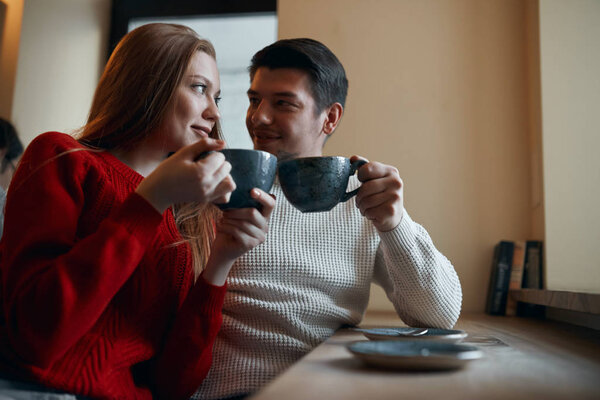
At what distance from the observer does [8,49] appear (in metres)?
2.69

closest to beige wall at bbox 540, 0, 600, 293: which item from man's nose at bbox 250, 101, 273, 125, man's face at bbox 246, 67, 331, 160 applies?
man's face at bbox 246, 67, 331, 160

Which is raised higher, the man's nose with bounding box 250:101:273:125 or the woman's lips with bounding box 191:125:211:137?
the man's nose with bounding box 250:101:273:125

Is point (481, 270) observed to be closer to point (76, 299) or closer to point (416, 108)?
point (416, 108)

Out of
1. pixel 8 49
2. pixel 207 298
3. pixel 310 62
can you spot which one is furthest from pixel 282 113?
pixel 8 49

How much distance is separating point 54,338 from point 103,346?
14 centimetres

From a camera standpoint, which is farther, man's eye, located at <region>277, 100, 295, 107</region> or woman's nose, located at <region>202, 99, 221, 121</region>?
man's eye, located at <region>277, 100, 295, 107</region>

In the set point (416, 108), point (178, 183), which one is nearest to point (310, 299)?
point (178, 183)

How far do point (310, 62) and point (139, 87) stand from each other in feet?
1.78

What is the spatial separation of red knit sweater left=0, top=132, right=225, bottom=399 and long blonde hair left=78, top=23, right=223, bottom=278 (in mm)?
64

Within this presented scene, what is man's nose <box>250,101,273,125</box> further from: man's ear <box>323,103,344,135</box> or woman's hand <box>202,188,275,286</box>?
woman's hand <box>202,188,275,286</box>

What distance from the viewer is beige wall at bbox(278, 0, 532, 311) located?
1.95 meters

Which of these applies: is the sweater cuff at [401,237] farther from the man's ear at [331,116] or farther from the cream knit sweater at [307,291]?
the man's ear at [331,116]

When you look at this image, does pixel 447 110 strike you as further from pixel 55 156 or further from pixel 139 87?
pixel 55 156

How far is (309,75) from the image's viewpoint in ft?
4.54
